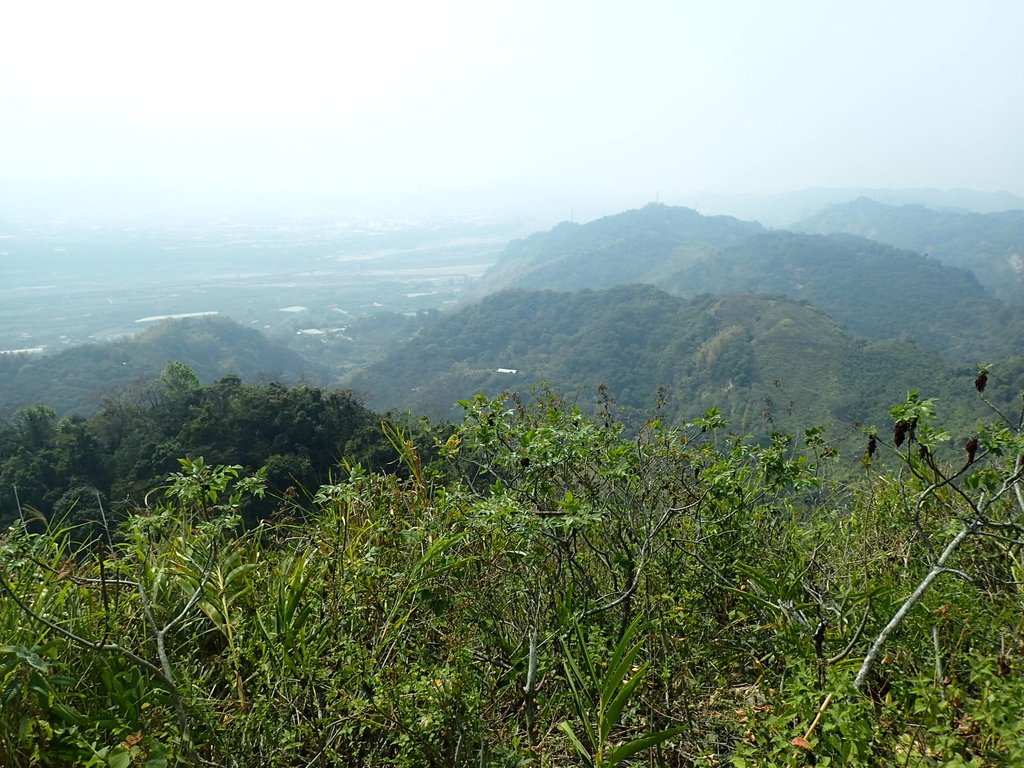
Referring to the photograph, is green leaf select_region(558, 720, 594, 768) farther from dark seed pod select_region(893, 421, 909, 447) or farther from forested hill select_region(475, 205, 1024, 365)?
forested hill select_region(475, 205, 1024, 365)

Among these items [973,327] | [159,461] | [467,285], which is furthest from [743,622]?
[467,285]

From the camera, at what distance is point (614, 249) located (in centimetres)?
14412

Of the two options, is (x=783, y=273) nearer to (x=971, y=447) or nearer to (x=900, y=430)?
(x=971, y=447)

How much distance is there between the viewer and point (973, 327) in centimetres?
8144

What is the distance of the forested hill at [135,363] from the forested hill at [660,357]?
11.8 m

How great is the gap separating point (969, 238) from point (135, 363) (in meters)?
192

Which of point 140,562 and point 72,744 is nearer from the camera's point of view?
point 72,744

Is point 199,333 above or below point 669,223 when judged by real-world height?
below

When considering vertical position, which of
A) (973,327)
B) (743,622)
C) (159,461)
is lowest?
(973,327)

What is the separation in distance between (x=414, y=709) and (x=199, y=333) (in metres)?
71.5

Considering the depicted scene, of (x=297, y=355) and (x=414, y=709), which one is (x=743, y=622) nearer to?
(x=414, y=709)

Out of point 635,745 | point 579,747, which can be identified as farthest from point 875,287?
point 579,747

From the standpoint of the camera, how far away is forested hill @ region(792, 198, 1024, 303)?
127438 mm

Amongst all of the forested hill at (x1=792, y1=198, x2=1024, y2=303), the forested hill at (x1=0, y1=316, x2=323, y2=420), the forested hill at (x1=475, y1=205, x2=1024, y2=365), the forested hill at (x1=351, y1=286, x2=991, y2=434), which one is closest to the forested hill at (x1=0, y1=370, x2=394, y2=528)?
the forested hill at (x1=0, y1=316, x2=323, y2=420)
